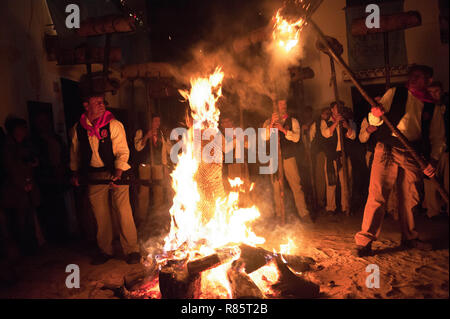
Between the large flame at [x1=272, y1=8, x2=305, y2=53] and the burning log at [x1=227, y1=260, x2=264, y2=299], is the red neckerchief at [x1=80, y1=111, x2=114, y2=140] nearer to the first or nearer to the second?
the burning log at [x1=227, y1=260, x2=264, y2=299]

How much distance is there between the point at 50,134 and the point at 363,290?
6.31 meters

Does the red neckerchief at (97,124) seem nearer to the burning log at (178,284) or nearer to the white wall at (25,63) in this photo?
the white wall at (25,63)

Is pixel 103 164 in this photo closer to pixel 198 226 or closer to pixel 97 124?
pixel 97 124

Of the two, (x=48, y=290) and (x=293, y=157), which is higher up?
(x=293, y=157)

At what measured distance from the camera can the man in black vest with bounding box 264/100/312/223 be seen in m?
6.45

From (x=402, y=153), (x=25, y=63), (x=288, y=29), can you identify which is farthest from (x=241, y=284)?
(x=25, y=63)

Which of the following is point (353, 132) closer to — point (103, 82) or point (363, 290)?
point (363, 290)

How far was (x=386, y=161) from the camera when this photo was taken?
172 inches

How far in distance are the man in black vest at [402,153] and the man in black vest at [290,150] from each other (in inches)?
78.9

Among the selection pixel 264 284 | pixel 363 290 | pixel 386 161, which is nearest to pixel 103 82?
pixel 264 284

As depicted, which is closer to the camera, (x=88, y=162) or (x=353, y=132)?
(x=88, y=162)

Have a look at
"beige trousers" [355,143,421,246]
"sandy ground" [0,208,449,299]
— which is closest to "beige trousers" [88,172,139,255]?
"sandy ground" [0,208,449,299]

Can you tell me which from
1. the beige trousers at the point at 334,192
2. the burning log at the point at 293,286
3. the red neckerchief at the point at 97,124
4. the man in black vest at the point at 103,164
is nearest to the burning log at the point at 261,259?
the burning log at the point at 293,286
